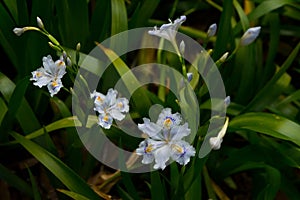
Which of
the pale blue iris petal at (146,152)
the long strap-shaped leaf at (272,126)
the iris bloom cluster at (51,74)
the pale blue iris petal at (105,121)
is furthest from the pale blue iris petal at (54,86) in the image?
the long strap-shaped leaf at (272,126)

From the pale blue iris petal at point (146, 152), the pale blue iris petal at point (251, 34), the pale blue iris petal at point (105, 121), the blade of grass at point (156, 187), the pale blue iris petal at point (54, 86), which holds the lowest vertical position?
the blade of grass at point (156, 187)

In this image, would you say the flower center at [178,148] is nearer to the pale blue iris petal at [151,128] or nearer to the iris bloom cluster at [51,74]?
the pale blue iris petal at [151,128]

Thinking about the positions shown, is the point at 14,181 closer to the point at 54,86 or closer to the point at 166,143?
the point at 54,86

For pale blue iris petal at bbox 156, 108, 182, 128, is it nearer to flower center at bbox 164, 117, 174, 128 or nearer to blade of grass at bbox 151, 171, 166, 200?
flower center at bbox 164, 117, 174, 128

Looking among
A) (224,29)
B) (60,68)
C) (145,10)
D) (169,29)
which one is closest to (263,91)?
(224,29)

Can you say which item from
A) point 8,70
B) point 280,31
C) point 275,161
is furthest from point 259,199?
point 8,70

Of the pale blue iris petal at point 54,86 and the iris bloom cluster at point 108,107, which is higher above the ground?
the pale blue iris petal at point 54,86
